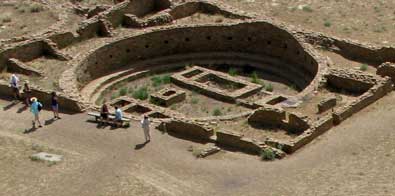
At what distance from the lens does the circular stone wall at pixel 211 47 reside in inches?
1822

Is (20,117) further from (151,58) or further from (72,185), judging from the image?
(151,58)

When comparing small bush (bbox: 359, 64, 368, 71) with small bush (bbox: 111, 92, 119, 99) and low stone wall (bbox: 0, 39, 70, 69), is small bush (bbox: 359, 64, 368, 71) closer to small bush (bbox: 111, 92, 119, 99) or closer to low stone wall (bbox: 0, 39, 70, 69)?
small bush (bbox: 111, 92, 119, 99)

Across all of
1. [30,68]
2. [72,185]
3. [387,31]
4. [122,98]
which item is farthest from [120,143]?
[387,31]

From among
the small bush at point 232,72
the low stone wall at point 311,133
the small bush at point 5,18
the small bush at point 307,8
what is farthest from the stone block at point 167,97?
the small bush at point 5,18

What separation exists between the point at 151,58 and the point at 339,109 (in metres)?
16.2

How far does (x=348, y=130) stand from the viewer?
35.1 m

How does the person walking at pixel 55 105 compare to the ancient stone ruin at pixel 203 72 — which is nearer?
the ancient stone ruin at pixel 203 72

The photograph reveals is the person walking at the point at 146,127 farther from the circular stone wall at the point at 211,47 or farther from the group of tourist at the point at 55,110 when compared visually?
the circular stone wall at the point at 211,47

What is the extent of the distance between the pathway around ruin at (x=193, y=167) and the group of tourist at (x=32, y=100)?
3.37ft

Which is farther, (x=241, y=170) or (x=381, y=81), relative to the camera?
(x=381, y=81)

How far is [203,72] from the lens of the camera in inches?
1855

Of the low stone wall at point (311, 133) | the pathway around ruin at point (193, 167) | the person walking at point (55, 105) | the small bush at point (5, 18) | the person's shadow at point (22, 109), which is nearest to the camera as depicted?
the pathway around ruin at point (193, 167)

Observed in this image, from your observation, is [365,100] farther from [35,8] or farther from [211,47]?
[35,8]

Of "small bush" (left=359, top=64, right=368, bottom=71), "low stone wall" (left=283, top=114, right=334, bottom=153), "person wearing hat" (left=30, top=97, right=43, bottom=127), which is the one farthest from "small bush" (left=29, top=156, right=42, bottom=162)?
"small bush" (left=359, top=64, right=368, bottom=71)
